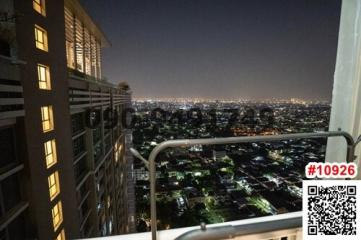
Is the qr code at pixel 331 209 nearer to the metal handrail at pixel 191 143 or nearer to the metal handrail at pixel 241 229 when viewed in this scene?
the metal handrail at pixel 241 229

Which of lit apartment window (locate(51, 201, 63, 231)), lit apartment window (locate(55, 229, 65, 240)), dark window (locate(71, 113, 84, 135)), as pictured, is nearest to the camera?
lit apartment window (locate(51, 201, 63, 231))

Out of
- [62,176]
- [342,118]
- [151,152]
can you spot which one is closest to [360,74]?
[342,118]

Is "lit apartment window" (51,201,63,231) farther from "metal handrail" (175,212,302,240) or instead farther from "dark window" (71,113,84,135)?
"metal handrail" (175,212,302,240)

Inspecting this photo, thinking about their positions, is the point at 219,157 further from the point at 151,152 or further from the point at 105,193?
the point at 105,193

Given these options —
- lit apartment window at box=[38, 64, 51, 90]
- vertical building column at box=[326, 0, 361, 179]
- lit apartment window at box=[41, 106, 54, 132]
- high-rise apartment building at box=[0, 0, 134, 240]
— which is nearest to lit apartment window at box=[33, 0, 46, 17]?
high-rise apartment building at box=[0, 0, 134, 240]

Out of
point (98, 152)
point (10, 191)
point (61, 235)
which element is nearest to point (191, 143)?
point (10, 191)

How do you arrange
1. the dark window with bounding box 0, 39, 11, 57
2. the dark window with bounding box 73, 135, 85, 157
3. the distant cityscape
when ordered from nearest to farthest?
the distant cityscape → the dark window with bounding box 0, 39, 11, 57 → the dark window with bounding box 73, 135, 85, 157

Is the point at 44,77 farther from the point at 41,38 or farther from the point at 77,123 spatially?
the point at 77,123
